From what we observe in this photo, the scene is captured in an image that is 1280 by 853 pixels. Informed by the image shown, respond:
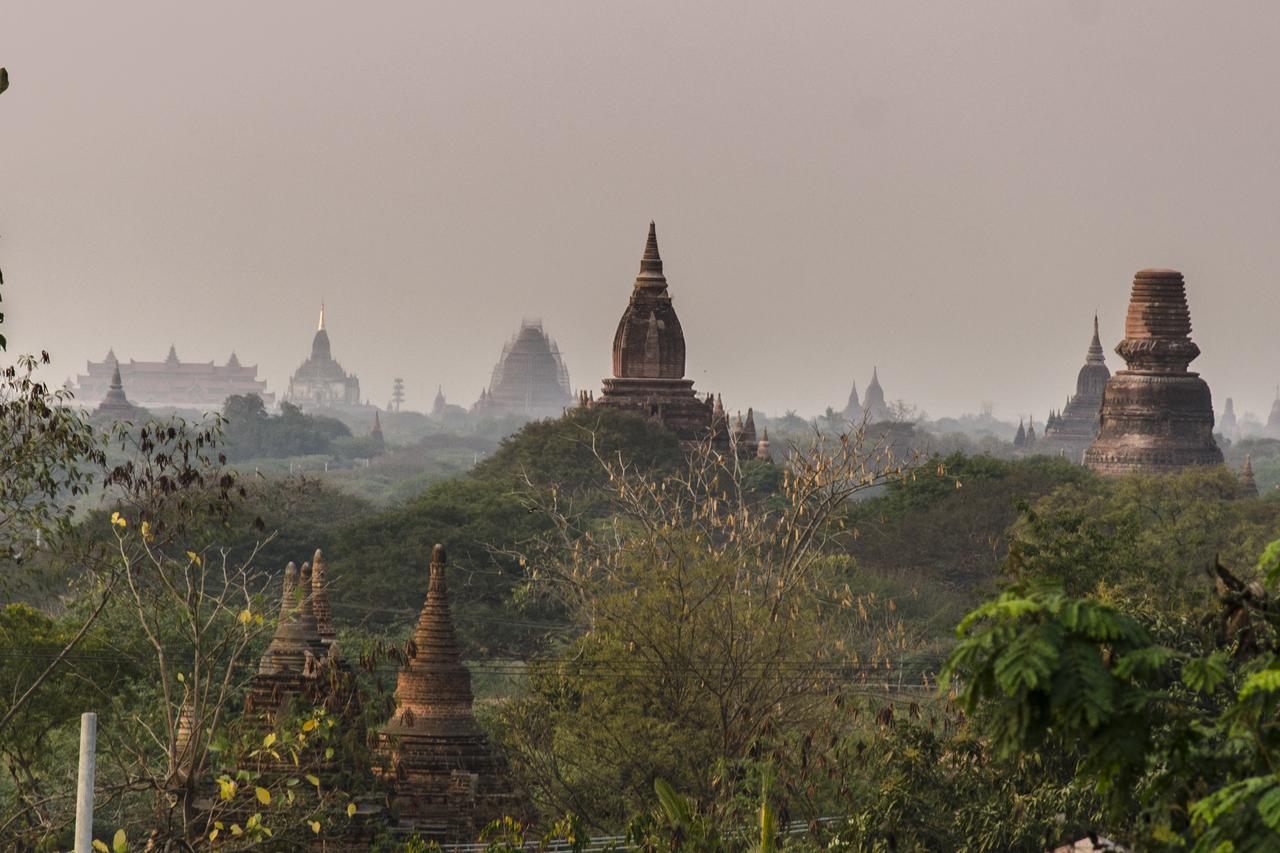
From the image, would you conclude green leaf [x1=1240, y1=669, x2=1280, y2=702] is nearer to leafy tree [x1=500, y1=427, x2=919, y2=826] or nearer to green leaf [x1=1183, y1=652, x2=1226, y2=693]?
green leaf [x1=1183, y1=652, x2=1226, y2=693]

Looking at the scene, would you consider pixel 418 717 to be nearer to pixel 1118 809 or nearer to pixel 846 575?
pixel 1118 809

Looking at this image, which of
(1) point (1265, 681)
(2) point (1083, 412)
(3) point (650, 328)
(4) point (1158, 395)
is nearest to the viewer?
(1) point (1265, 681)

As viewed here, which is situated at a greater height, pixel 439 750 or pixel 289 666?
pixel 289 666

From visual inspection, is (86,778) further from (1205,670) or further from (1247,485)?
(1247,485)

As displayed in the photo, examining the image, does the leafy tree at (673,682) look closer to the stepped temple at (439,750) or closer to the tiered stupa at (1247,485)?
the stepped temple at (439,750)

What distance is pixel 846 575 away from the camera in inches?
2274

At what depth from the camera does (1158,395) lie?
83.4 m

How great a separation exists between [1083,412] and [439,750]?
435 feet

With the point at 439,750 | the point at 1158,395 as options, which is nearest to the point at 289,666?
the point at 439,750

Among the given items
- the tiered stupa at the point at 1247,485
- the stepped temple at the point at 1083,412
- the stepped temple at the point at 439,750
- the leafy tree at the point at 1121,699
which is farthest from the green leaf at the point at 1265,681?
the stepped temple at the point at 1083,412

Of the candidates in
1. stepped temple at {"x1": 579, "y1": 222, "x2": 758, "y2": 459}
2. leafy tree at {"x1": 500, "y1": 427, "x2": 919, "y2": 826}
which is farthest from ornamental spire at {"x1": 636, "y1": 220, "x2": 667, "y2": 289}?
leafy tree at {"x1": 500, "y1": 427, "x2": 919, "y2": 826}

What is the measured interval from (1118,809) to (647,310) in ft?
222

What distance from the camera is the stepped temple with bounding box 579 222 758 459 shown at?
253 feet

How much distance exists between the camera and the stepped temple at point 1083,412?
149500 millimetres
